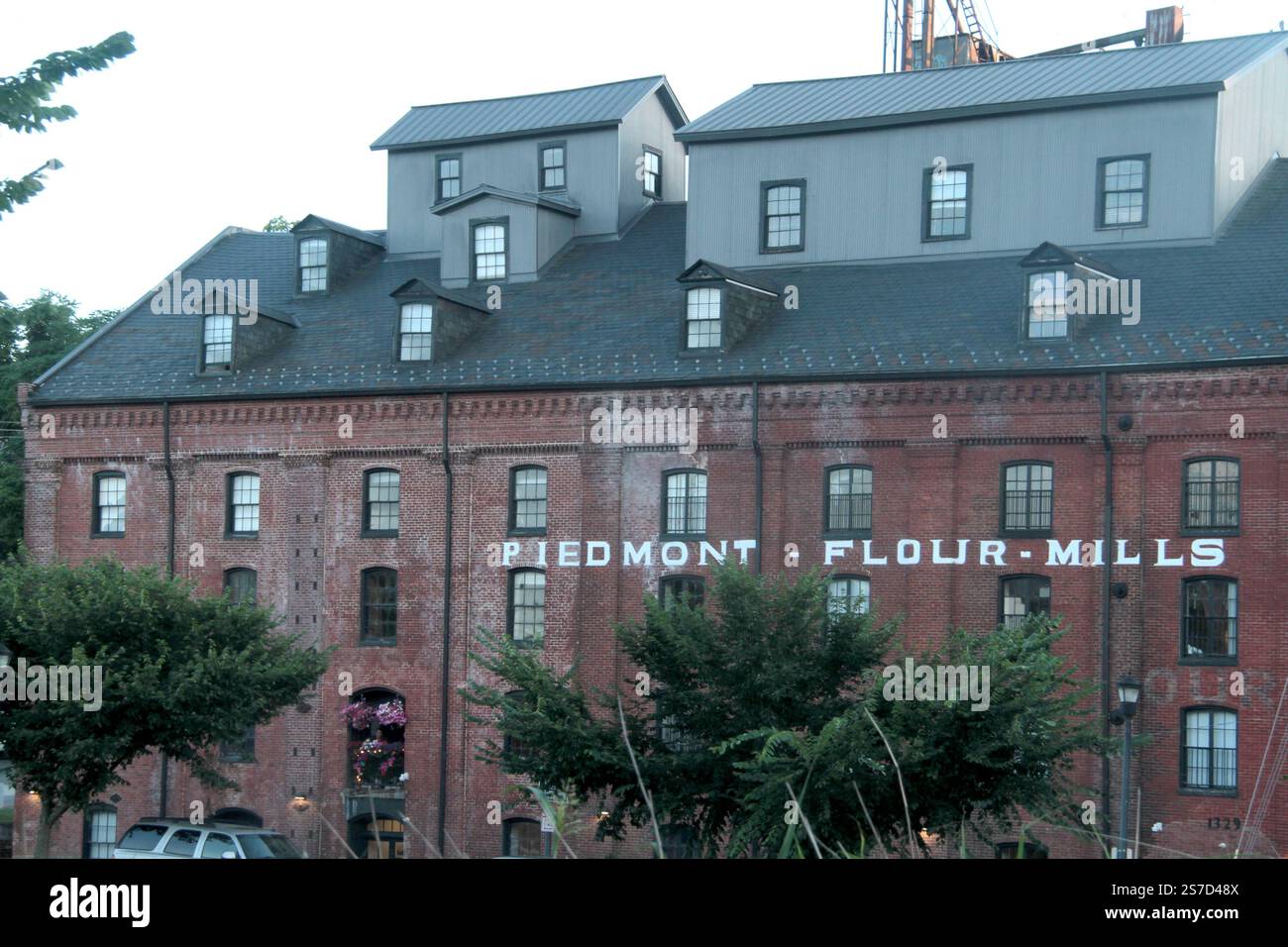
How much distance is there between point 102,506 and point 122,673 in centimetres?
1228

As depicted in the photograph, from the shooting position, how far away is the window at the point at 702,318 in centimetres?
3434

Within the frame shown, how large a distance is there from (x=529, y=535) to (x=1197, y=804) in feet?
47.3

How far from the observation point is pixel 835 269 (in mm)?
35906

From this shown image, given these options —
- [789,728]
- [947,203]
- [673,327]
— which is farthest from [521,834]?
[947,203]

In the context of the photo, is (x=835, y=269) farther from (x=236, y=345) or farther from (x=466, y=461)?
(x=236, y=345)

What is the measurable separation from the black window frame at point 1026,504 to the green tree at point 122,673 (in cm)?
1354

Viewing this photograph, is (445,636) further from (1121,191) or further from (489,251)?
(1121,191)

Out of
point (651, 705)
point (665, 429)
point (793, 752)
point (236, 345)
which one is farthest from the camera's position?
point (236, 345)

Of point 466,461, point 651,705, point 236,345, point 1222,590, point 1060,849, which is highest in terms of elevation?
point 236,345

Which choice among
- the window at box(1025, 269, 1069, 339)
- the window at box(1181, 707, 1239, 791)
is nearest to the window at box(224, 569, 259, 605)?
the window at box(1025, 269, 1069, 339)

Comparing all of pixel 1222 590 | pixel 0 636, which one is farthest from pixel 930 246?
pixel 0 636

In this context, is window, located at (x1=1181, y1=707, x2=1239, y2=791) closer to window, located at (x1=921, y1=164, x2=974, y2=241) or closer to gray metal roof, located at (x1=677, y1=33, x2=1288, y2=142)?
window, located at (x1=921, y1=164, x2=974, y2=241)

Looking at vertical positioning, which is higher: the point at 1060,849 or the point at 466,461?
the point at 466,461

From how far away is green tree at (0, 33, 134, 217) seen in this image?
54.5ft
